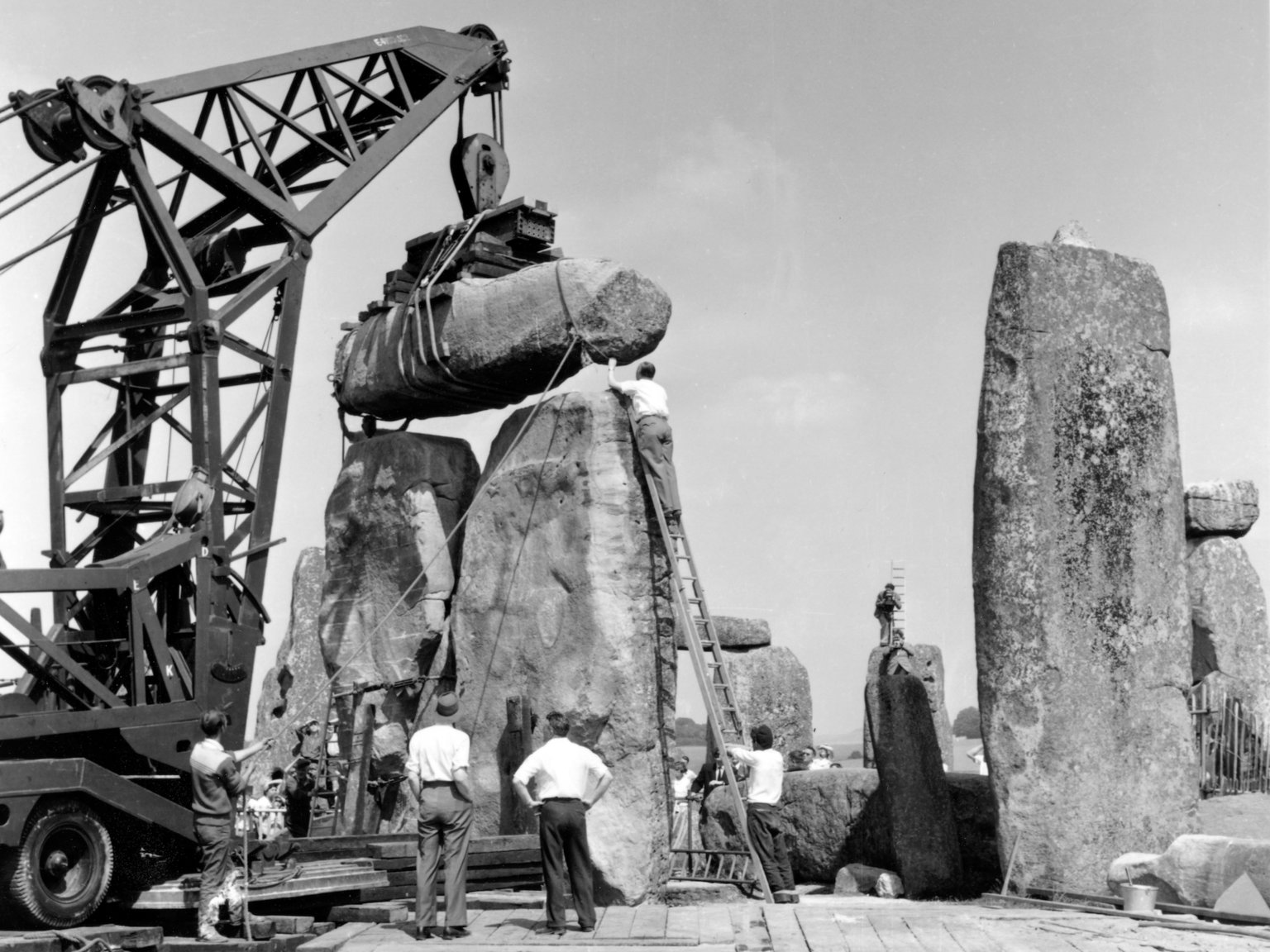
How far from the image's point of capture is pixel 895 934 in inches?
338

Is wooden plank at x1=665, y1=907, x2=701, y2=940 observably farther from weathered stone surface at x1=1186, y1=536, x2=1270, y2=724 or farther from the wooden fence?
weathered stone surface at x1=1186, y1=536, x2=1270, y2=724

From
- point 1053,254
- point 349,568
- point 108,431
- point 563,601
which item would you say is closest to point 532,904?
point 563,601

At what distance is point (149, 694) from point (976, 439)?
5847mm

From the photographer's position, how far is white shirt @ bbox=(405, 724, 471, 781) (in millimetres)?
8891

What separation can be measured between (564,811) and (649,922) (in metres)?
0.94

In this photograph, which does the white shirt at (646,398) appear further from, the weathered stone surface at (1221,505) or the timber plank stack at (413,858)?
the weathered stone surface at (1221,505)

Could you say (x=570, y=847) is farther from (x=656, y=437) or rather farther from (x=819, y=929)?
(x=656, y=437)

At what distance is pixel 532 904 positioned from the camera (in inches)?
390

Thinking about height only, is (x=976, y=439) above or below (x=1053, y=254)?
below

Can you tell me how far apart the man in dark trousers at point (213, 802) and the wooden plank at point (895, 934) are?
365 cm

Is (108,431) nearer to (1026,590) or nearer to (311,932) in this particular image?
(311,932)

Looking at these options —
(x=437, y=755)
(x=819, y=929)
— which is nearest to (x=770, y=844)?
(x=819, y=929)

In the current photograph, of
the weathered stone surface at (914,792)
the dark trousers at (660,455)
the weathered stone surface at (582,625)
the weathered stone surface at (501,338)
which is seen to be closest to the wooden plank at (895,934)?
the weathered stone surface at (582,625)

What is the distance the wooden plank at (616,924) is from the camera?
860 centimetres
